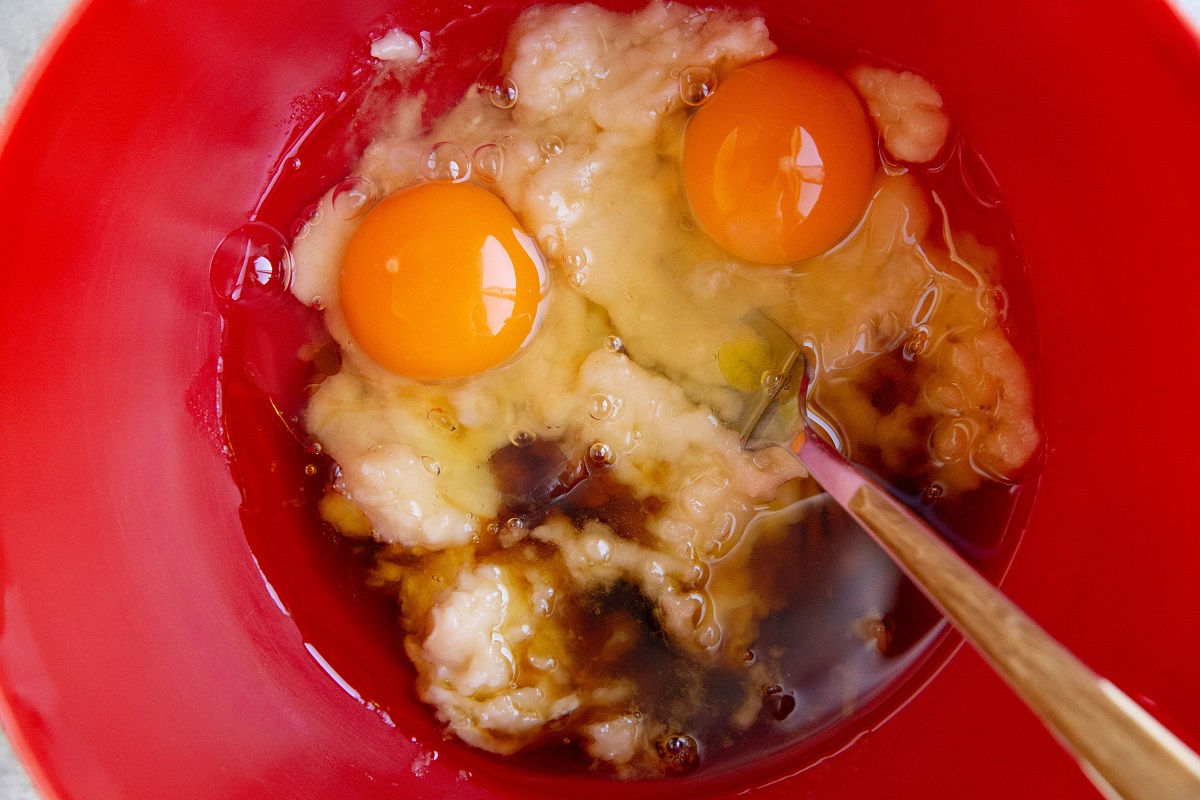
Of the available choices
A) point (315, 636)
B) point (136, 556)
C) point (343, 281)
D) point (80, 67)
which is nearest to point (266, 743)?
point (315, 636)

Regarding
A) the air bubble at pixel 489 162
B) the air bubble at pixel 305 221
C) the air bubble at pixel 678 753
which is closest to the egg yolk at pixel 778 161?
the air bubble at pixel 489 162

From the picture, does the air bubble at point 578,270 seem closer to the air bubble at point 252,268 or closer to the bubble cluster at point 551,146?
the bubble cluster at point 551,146

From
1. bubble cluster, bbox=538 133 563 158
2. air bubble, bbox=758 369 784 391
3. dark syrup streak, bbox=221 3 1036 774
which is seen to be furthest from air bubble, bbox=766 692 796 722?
bubble cluster, bbox=538 133 563 158

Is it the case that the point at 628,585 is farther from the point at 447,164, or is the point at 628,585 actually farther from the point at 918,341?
the point at 447,164

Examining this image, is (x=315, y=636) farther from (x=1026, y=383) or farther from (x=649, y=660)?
(x=1026, y=383)

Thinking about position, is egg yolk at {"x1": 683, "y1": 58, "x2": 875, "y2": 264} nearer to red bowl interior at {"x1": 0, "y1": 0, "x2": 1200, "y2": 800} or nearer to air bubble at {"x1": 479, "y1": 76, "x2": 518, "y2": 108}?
red bowl interior at {"x1": 0, "y1": 0, "x2": 1200, "y2": 800}
